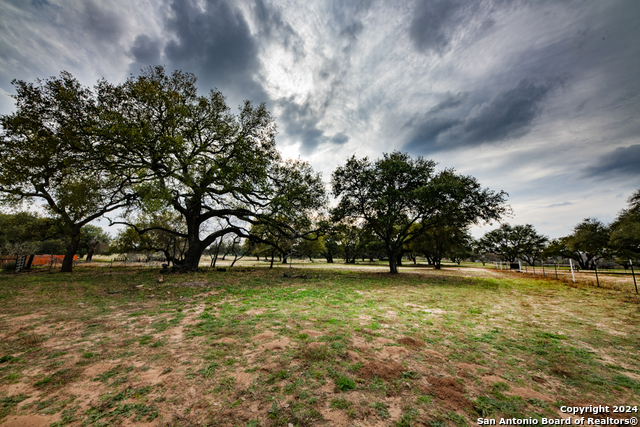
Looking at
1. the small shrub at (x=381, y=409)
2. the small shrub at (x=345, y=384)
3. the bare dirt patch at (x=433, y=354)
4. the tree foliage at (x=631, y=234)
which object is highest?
the tree foliage at (x=631, y=234)

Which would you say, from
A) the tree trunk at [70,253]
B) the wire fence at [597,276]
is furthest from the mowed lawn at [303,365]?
the tree trunk at [70,253]

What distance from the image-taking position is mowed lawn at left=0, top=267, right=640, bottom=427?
2.69m

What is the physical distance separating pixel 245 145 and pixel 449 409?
18523 millimetres

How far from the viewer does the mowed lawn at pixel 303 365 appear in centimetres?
269

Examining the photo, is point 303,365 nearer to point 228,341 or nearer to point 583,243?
point 228,341

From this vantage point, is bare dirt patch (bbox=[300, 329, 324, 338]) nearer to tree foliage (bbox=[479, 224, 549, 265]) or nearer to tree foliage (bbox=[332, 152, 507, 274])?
tree foliage (bbox=[332, 152, 507, 274])

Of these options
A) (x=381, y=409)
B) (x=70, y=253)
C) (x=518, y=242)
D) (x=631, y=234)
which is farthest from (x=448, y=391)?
(x=518, y=242)

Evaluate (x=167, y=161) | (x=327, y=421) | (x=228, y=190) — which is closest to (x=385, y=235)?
(x=228, y=190)

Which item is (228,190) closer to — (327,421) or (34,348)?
(34,348)

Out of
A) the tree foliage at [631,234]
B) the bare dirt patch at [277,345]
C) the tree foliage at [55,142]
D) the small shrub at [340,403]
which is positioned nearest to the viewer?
the small shrub at [340,403]

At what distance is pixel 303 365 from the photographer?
3764 mm

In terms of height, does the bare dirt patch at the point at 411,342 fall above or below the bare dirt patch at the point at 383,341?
above

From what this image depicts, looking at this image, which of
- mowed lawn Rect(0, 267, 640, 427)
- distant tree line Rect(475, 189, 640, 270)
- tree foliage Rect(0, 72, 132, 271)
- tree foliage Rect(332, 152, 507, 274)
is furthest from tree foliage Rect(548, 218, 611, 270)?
tree foliage Rect(0, 72, 132, 271)

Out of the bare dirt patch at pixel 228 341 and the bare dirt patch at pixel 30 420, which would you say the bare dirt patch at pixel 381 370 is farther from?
the bare dirt patch at pixel 30 420
